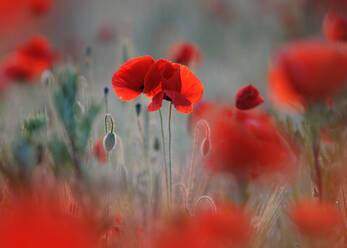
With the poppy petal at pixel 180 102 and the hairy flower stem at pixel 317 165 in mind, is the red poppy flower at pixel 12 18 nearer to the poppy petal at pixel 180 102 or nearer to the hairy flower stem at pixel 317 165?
the poppy petal at pixel 180 102

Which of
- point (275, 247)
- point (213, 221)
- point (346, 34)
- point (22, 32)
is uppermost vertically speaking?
point (22, 32)

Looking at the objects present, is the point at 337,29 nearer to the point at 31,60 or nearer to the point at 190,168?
the point at 190,168

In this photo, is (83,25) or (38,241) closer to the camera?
(38,241)

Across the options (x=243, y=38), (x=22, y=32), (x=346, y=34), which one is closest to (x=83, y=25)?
(x=22, y=32)

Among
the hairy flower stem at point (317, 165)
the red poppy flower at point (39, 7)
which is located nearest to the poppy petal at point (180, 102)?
the hairy flower stem at point (317, 165)

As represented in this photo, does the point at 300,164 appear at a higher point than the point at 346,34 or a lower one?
lower

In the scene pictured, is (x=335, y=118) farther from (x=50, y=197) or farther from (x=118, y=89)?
(x=50, y=197)

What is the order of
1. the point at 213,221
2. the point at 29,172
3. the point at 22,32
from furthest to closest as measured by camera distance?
the point at 22,32
the point at 29,172
the point at 213,221

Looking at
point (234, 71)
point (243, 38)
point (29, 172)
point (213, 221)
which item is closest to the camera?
point (213, 221)

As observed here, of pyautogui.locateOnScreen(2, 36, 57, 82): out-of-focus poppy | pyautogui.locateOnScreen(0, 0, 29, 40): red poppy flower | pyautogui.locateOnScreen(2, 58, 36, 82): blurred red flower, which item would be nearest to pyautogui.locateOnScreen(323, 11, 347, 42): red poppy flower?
pyautogui.locateOnScreen(2, 36, 57, 82): out-of-focus poppy
